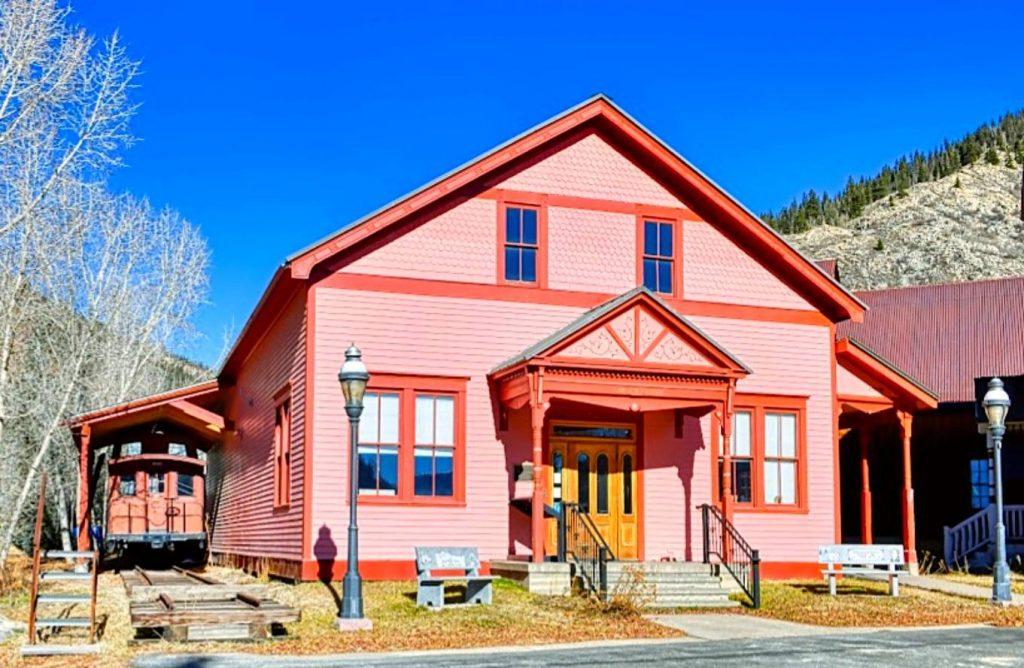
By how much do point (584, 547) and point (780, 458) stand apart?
520 cm

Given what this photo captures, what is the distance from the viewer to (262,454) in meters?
26.5

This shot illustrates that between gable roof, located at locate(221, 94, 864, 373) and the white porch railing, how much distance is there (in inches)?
273

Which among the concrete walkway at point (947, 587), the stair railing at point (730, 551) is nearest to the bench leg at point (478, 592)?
the stair railing at point (730, 551)

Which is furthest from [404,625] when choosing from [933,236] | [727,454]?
[933,236]

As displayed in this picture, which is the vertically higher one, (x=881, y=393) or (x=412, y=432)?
(x=881, y=393)

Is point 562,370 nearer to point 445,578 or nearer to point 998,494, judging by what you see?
point 445,578

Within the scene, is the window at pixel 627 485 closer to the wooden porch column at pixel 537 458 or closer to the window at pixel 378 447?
the wooden porch column at pixel 537 458

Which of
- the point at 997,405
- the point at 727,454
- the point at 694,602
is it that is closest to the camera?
the point at 694,602

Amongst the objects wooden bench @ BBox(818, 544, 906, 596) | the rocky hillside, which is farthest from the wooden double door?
the rocky hillside

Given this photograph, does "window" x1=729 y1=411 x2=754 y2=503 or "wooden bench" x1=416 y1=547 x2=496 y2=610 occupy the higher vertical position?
"window" x1=729 y1=411 x2=754 y2=503

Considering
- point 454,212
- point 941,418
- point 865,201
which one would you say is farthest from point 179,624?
point 865,201

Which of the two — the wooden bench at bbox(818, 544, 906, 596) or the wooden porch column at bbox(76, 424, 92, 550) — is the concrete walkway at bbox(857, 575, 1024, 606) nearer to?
the wooden bench at bbox(818, 544, 906, 596)

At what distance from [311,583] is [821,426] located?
418 inches

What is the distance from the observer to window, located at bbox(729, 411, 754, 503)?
2414 centimetres
